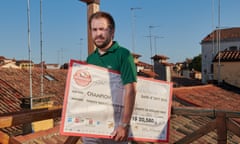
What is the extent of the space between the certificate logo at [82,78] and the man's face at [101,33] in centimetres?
18

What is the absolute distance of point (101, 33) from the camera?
158cm

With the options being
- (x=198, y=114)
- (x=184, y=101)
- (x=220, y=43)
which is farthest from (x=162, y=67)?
(x=220, y=43)

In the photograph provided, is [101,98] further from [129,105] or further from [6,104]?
[6,104]

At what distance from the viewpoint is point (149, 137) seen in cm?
178

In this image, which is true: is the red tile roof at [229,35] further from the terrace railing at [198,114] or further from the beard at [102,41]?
the beard at [102,41]

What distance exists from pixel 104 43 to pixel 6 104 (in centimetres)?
606

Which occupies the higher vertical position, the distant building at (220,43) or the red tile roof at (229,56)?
the distant building at (220,43)

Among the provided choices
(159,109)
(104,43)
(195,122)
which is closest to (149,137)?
(159,109)

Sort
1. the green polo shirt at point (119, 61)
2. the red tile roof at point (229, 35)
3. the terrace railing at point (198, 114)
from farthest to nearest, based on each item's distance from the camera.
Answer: the red tile roof at point (229, 35), the terrace railing at point (198, 114), the green polo shirt at point (119, 61)

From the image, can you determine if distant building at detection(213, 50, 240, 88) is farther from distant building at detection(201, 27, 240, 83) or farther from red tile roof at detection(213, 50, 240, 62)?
distant building at detection(201, 27, 240, 83)

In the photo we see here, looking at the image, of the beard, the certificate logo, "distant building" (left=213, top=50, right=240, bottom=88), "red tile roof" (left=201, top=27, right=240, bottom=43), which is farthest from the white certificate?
"red tile roof" (left=201, top=27, right=240, bottom=43)

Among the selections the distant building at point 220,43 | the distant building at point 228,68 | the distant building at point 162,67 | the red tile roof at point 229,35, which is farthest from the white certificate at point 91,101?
the red tile roof at point 229,35

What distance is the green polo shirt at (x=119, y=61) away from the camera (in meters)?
1.51

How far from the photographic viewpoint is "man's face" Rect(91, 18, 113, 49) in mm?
1576
